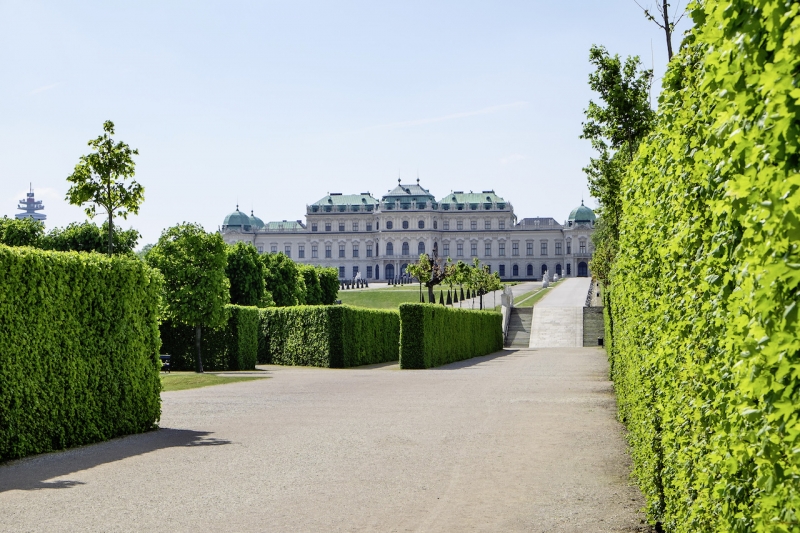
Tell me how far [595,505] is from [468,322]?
2800 centimetres

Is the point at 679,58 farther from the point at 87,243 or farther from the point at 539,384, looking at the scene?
the point at 87,243

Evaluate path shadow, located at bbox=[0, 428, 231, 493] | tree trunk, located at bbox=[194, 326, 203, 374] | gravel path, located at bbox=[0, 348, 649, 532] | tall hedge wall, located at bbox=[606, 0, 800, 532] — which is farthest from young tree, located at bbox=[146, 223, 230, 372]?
tall hedge wall, located at bbox=[606, 0, 800, 532]

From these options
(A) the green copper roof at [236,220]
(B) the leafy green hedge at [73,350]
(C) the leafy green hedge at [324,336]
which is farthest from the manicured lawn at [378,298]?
(A) the green copper roof at [236,220]

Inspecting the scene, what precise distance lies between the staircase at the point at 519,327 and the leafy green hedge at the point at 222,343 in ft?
64.2

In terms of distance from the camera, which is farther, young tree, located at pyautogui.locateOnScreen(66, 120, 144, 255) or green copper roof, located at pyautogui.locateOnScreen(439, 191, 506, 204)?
green copper roof, located at pyautogui.locateOnScreen(439, 191, 506, 204)

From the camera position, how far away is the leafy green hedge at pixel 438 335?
88.6 ft

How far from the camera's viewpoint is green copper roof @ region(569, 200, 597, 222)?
434ft

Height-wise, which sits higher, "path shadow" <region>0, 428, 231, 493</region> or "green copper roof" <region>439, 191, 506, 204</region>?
"green copper roof" <region>439, 191, 506, 204</region>

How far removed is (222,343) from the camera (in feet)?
92.1

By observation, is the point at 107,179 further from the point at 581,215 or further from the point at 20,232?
the point at 581,215

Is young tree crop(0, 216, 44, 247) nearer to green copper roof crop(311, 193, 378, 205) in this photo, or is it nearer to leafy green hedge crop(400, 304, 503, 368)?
leafy green hedge crop(400, 304, 503, 368)

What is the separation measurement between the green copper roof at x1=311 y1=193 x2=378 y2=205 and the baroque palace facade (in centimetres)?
16

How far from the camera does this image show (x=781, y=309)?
2008 mm

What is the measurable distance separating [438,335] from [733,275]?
26458 millimetres
